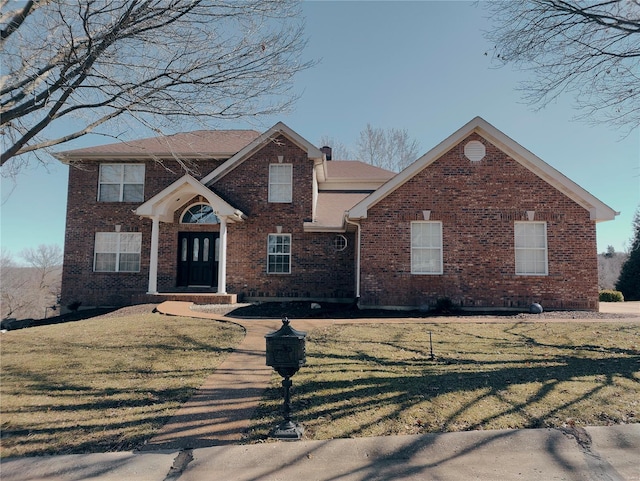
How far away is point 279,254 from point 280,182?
2846 mm

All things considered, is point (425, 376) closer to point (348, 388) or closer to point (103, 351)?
point (348, 388)

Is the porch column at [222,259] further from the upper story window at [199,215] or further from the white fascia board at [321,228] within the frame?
the white fascia board at [321,228]

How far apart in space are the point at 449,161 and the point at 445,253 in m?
2.98

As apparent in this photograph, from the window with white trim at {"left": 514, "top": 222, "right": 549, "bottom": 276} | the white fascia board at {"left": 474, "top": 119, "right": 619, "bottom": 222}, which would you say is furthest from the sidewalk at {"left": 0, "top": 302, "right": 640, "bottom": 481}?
the white fascia board at {"left": 474, "top": 119, "right": 619, "bottom": 222}

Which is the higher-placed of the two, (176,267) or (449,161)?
(449,161)

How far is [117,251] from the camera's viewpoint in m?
16.0

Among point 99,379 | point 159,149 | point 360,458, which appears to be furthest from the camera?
point 159,149

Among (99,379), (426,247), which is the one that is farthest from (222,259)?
(99,379)

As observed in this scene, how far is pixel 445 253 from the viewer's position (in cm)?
1245

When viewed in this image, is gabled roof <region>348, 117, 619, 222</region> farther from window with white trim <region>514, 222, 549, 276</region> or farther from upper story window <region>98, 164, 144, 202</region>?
upper story window <region>98, 164, 144, 202</region>

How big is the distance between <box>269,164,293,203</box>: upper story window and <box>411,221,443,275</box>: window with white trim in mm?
5272

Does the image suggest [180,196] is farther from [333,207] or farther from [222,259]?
[333,207]

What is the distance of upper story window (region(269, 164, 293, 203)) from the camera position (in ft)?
50.5

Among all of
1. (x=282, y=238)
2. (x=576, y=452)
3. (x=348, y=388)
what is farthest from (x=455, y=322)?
(x=282, y=238)
